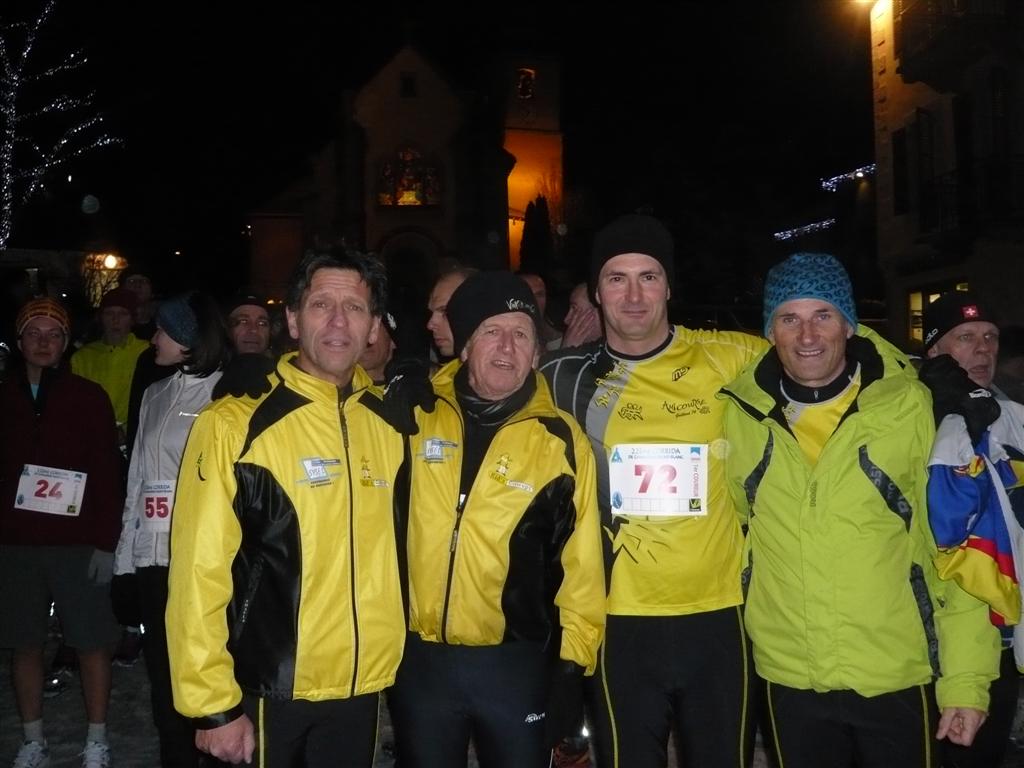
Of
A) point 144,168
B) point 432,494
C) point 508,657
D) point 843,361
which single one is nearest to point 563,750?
point 508,657

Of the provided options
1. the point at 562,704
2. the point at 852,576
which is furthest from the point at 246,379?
the point at 852,576

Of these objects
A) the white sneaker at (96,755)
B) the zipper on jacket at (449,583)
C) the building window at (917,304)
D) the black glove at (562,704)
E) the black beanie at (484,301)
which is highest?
the building window at (917,304)

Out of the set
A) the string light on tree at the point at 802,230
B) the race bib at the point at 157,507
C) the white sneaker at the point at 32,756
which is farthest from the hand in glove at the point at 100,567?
the string light on tree at the point at 802,230

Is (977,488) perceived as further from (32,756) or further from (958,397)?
(32,756)

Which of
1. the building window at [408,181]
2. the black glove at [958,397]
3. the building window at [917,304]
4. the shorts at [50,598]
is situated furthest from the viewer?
the building window at [408,181]

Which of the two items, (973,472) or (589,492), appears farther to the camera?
(589,492)

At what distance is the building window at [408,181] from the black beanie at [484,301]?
30.6 meters

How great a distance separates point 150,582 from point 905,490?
3274 millimetres

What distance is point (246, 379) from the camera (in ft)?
9.34

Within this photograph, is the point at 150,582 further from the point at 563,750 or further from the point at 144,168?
the point at 144,168

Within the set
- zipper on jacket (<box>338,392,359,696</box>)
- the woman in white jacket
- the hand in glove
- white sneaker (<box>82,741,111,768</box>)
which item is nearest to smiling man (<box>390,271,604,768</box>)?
zipper on jacket (<box>338,392,359,696</box>)

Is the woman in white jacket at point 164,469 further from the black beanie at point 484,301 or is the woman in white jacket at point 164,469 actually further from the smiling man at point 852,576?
the smiling man at point 852,576

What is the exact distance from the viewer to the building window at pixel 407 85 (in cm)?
3359

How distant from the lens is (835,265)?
3.16 m
